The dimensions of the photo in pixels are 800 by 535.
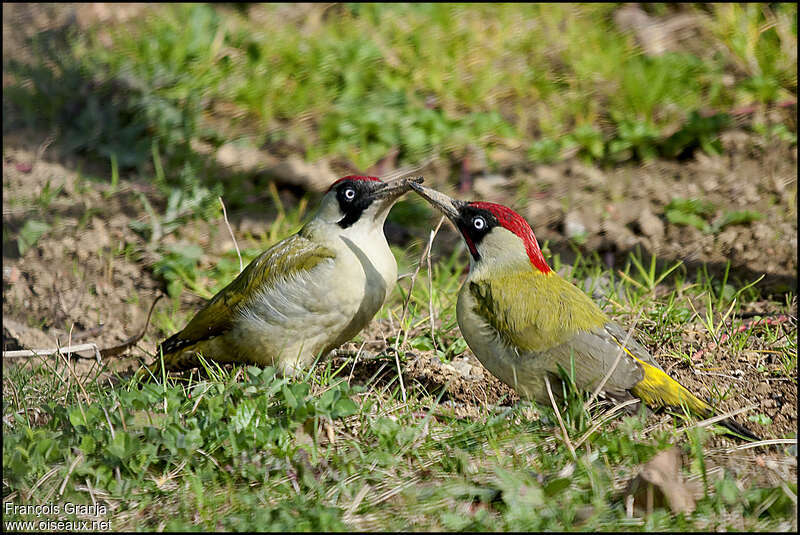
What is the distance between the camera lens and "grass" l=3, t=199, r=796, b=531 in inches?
112

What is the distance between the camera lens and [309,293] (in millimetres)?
3830

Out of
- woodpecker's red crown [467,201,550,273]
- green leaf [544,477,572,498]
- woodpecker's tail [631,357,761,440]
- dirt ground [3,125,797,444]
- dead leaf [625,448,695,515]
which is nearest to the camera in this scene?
dead leaf [625,448,695,515]

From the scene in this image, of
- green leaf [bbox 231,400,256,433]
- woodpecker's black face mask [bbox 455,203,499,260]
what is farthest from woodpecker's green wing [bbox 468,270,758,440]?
green leaf [bbox 231,400,256,433]

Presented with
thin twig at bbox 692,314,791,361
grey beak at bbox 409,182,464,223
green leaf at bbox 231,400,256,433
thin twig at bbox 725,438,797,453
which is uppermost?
grey beak at bbox 409,182,464,223

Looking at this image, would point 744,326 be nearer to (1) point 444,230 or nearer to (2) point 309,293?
(2) point 309,293

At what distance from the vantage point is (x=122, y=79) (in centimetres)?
702

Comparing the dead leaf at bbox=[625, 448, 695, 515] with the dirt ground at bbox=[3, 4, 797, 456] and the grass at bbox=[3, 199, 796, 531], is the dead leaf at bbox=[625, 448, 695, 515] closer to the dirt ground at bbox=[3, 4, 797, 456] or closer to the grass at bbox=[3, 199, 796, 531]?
the grass at bbox=[3, 199, 796, 531]

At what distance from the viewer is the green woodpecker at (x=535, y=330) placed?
3.36 meters

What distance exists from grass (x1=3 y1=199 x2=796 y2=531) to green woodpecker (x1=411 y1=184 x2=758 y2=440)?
103 mm

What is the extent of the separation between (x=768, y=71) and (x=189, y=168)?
4236 millimetres

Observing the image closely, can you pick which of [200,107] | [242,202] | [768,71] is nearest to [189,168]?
[242,202]

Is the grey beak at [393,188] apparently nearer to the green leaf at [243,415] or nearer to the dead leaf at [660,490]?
the green leaf at [243,415]

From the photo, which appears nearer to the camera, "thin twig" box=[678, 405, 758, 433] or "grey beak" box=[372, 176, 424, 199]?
"thin twig" box=[678, 405, 758, 433]

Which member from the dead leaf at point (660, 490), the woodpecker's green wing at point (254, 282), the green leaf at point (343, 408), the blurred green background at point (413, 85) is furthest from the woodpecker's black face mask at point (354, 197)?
the blurred green background at point (413, 85)
